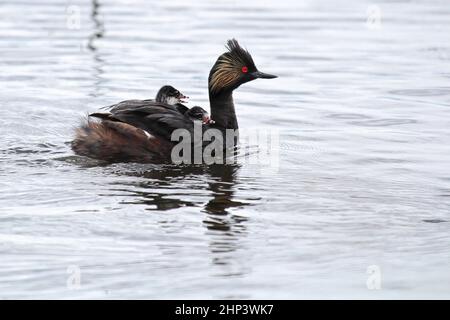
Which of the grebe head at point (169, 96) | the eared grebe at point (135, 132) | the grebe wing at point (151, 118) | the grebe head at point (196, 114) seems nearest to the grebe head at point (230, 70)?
the grebe head at point (169, 96)

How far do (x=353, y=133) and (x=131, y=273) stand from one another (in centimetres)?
464

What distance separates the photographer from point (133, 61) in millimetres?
13570

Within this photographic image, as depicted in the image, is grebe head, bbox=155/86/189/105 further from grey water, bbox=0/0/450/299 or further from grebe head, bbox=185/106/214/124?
grey water, bbox=0/0/450/299

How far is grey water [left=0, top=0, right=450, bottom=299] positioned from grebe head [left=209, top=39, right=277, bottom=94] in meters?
0.80

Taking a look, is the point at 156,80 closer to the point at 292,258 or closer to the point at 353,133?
the point at 353,133

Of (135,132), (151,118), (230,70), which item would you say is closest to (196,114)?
(151,118)

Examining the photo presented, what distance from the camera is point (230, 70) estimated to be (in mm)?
9719

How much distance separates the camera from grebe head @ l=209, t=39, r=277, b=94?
9.67 meters

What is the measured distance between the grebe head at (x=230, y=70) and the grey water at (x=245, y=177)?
2.63ft

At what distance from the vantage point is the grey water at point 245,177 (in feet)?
20.2

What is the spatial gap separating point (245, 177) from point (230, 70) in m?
1.50

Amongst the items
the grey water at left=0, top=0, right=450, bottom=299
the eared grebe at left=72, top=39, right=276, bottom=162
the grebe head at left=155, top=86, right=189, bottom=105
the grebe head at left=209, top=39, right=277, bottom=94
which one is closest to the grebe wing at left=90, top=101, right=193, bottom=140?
the eared grebe at left=72, top=39, right=276, bottom=162
